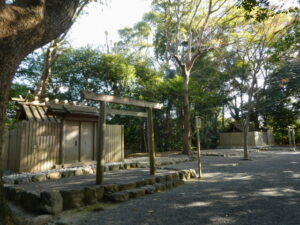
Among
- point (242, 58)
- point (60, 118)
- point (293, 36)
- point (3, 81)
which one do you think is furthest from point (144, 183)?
point (242, 58)

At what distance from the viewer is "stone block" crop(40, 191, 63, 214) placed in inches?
143

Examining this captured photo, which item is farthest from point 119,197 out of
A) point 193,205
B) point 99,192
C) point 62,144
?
point 62,144

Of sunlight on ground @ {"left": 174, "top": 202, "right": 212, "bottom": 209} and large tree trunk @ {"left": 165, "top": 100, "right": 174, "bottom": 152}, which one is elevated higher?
large tree trunk @ {"left": 165, "top": 100, "right": 174, "bottom": 152}

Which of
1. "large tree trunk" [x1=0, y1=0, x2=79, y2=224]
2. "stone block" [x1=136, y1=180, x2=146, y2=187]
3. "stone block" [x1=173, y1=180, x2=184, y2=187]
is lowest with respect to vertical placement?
"stone block" [x1=173, y1=180, x2=184, y2=187]

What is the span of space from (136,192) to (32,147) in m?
4.58

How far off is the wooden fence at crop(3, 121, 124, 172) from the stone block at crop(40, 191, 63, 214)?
12.2 feet

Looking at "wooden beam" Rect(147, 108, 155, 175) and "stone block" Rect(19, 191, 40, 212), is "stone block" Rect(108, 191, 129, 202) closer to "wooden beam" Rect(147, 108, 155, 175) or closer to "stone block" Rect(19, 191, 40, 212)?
"stone block" Rect(19, 191, 40, 212)

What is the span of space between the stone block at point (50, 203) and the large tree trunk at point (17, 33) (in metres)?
0.85

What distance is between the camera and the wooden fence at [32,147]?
6930mm

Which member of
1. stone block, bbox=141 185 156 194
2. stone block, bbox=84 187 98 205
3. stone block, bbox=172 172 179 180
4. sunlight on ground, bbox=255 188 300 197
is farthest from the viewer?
stone block, bbox=172 172 179 180

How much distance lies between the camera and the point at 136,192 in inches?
185

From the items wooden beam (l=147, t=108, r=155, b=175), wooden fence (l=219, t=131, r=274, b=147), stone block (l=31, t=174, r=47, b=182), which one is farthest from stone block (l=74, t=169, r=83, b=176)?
wooden fence (l=219, t=131, r=274, b=147)

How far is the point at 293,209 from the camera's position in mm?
3555

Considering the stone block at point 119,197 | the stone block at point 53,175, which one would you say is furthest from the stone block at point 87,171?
the stone block at point 119,197
